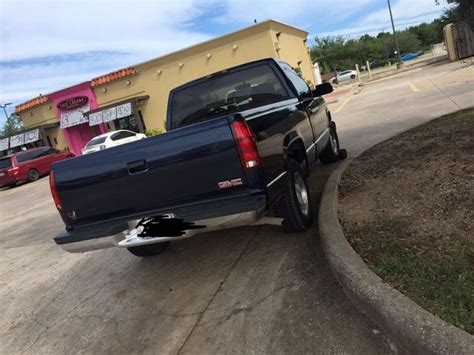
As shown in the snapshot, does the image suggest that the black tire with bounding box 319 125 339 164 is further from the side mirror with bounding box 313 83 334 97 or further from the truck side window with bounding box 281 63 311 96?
the truck side window with bounding box 281 63 311 96

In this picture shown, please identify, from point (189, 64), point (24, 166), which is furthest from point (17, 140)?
point (189, 64)

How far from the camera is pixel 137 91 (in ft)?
91.1

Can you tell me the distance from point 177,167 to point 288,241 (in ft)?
5.31

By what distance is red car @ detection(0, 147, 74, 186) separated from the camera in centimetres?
1964

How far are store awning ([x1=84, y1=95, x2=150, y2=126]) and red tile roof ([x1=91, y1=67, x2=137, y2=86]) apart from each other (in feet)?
5.79

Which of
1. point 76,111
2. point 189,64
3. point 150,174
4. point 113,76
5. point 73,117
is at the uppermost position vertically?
point 113,76

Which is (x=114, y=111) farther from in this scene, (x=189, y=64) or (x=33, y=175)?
(x=33, y=175)

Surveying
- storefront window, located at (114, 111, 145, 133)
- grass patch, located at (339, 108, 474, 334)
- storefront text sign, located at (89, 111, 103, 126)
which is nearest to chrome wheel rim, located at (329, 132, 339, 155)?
grass patch, located at (339, 108, 474, 334)

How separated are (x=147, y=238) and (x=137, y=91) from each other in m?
25.4

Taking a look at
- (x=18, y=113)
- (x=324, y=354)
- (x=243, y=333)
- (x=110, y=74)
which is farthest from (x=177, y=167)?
(x=18, y=113)

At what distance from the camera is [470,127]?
22.5 feet

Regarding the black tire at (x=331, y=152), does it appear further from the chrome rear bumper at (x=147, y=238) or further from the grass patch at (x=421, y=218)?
the chrome rear bumper at (x=147, y=238)

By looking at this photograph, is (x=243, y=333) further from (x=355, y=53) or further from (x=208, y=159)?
(x=355, y=53)

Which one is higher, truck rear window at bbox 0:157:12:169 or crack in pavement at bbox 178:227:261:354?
truck rear window at bbox 0:157:12:169
